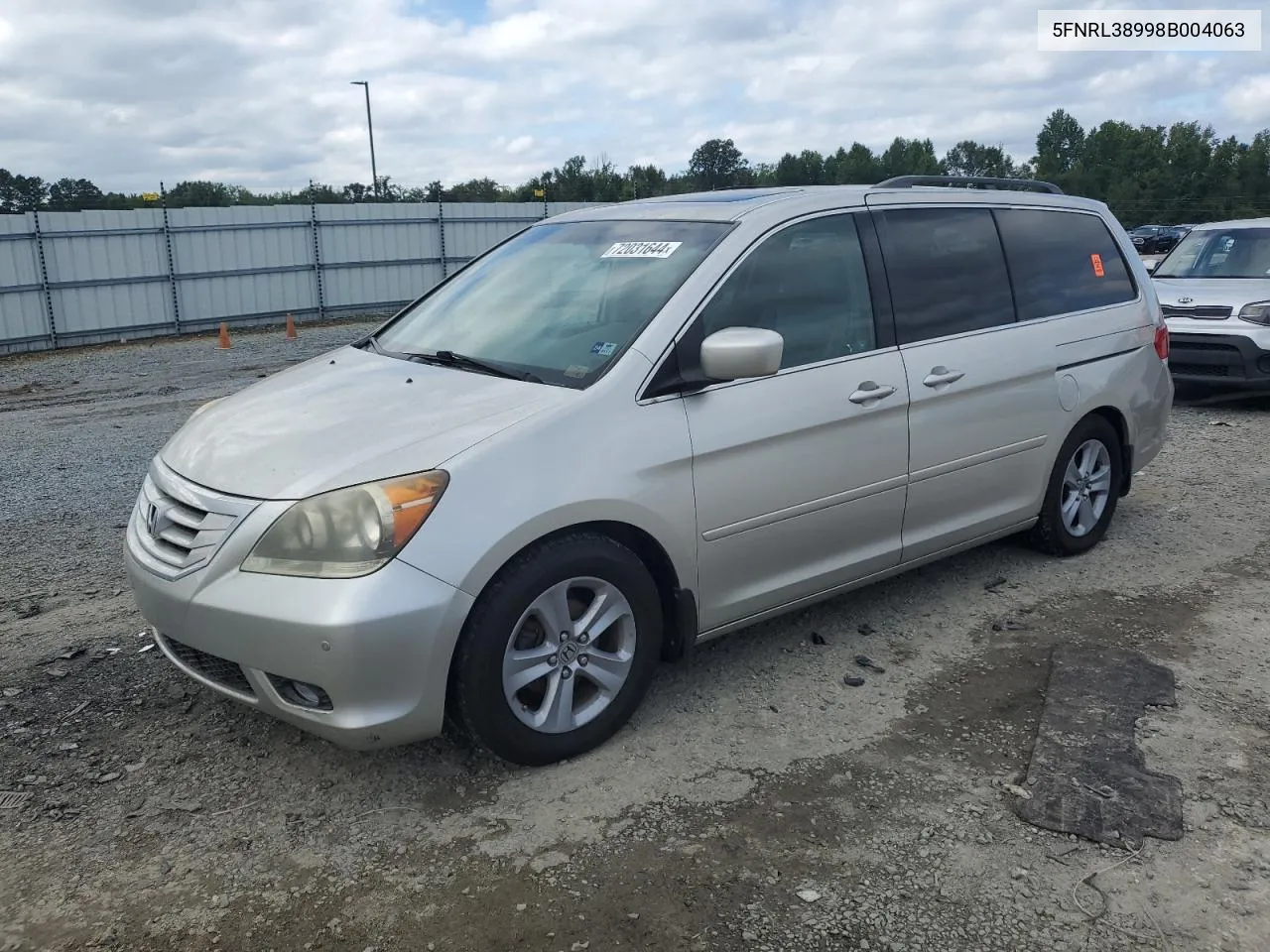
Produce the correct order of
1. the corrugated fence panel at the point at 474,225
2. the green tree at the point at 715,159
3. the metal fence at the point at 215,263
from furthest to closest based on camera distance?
the green tree at the point at 715,159 < the corrugated fence panel at the point at 474,225 < the metal fence at the point at 215,263

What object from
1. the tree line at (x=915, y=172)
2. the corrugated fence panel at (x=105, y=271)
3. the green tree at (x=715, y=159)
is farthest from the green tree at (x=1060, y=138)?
the corrugated fence panel at (x=105, y=271)

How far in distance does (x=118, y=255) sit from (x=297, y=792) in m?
17.5

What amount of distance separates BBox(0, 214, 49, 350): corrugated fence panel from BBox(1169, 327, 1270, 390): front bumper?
16.5m

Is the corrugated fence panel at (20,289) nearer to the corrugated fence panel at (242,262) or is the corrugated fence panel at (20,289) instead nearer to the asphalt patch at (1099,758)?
the corrugated fence panel at (242,262)

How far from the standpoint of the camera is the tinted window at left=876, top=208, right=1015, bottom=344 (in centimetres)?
443

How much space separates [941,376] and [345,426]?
2.47 meters

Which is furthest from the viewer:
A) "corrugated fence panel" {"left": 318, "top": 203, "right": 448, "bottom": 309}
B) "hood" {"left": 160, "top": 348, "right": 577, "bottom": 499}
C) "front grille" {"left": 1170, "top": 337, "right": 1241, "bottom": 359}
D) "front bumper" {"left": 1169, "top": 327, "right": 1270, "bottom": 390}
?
"corrugated fence panel" {"left": 318, "top": 203, "right": 448, "bottom": 309}

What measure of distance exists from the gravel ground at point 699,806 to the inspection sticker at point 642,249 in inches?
64.8

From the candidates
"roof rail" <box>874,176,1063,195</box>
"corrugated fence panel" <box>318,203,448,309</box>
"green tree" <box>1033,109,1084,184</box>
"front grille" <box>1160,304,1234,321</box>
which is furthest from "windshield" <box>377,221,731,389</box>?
"green tree" <box>1033,109,1084,184</box>

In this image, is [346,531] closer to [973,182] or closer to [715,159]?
[973,182]

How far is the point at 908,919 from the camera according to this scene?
2.68 m

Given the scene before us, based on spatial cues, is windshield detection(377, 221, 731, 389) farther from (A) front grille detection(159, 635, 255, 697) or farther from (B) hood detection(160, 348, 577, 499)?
(A) front grille detection(159, 635, 255, 697)

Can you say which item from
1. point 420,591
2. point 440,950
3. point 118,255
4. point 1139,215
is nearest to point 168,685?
point 420,591

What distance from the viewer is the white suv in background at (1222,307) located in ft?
30.8
